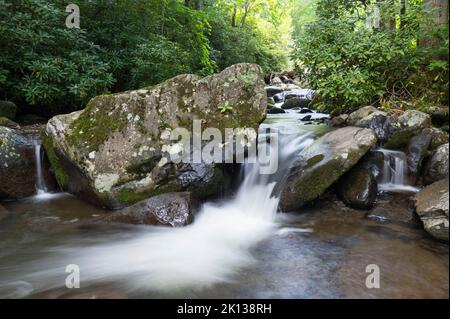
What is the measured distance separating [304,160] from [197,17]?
25.5ft

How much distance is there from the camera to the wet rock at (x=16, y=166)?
563 centimetres

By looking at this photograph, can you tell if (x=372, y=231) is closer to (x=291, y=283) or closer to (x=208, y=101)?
(x=291, y=283)

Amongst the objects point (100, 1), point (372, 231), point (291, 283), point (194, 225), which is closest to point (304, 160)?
point (372, 231)

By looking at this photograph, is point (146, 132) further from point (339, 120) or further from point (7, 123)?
point (339, 120)

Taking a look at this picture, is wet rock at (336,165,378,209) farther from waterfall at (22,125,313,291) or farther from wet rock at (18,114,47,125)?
wet rock at (18,114,47,125)

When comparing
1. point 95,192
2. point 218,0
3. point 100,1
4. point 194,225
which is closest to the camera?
point 194,225

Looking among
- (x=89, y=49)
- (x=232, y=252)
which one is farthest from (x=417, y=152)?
(x=89, y=49)

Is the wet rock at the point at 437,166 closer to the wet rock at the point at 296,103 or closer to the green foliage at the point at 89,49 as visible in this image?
the green foliage at the point at 89,49

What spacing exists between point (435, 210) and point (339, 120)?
4374 mm

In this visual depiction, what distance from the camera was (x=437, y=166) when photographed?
4859 millimetres

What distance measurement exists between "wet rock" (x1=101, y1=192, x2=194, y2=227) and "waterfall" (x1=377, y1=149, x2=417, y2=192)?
10.2ft

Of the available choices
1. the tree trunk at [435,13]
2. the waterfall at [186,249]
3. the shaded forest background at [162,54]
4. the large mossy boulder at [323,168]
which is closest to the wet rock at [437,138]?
the shaded forest background at [162,54]

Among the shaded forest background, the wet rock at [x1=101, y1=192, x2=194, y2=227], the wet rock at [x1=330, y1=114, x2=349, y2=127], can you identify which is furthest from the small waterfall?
the wet rock at [x1=330, y1=114, x2=349, y2=127]

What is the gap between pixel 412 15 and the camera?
6461 mm
